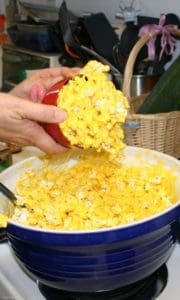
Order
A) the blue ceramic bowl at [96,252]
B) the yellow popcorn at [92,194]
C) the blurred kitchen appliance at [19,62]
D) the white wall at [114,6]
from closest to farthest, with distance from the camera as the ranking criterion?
the blue ceramic bowl at [96,252], the yellow popcorn at [92,194], the white wall at [114,6], the blurred kitchen appliance at [19,62]

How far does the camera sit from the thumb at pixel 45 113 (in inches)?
20.3

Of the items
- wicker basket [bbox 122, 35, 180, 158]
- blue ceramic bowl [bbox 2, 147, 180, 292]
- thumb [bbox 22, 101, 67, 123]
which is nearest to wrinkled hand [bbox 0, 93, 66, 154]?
thumb [bbox 22, 101, 67, 123]

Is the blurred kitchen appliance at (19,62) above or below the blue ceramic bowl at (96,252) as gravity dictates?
below

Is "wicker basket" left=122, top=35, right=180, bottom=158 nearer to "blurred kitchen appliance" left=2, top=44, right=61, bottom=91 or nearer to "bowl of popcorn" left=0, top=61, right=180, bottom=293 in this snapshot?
"bowl of popcorn" left=0, top=61, right=180, bottom=293

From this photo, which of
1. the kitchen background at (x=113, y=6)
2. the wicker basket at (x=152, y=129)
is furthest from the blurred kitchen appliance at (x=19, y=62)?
the wicker basket at (x=152, y=129)

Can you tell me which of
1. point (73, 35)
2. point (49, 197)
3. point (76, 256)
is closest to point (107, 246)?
point (76, 256)

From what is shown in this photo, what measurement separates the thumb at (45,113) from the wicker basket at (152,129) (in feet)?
1.15

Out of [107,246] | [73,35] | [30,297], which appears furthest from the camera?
[73,35]

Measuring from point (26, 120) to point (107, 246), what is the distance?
0.68ft

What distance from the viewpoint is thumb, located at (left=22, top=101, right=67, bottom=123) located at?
20.3 inches

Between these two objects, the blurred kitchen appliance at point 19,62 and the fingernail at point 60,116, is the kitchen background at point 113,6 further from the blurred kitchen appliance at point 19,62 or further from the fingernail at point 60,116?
the fingernail at point 60,116

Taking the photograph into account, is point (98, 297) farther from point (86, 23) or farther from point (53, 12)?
point (53, 12)

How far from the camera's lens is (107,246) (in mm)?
472

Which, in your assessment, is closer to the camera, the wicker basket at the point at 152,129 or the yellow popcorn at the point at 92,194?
the yellow popcorn at the point at 92,194
